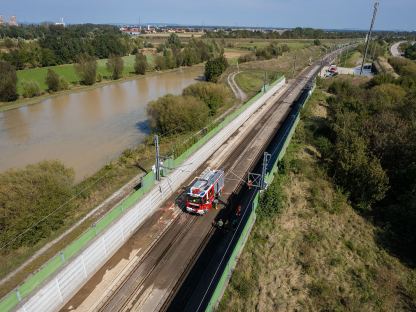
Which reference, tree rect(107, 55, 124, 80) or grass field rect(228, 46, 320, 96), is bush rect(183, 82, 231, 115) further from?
tree rect(107, 55, 124, 80)

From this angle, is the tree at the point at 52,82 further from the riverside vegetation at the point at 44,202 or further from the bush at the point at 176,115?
the riverside vegetation at the point at 44,202

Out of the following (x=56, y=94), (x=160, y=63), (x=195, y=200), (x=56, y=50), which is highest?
(x=56, y=50)

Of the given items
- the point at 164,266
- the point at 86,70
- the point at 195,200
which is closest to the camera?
the point at 164,266

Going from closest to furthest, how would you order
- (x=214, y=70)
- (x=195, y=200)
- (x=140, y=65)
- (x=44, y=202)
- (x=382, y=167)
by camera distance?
(x=44, y=202) < (x=195, y=200) < (x=382, y=167) < (x=214, y=70) < (x=140, y=65)

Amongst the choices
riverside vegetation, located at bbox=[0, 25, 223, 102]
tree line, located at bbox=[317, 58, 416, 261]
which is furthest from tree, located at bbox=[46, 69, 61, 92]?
tree line, located at bbox=[317, 58, 416, 261]

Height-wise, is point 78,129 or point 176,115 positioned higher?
point 176,115

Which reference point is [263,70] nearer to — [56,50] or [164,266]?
[56,50]

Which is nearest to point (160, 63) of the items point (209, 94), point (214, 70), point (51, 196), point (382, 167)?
point (214, 70)
